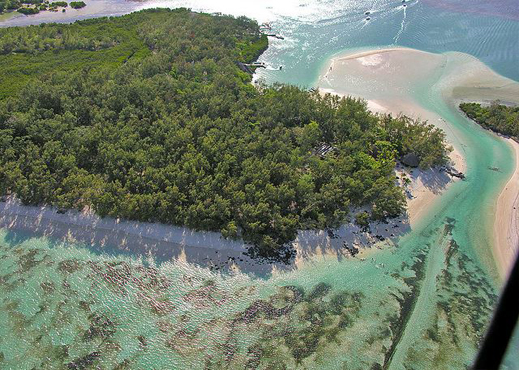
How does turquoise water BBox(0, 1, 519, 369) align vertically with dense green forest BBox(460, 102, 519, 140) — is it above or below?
below

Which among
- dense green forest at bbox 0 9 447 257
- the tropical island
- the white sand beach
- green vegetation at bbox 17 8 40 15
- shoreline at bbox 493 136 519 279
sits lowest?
shoreline at bbox 493 136 519 279

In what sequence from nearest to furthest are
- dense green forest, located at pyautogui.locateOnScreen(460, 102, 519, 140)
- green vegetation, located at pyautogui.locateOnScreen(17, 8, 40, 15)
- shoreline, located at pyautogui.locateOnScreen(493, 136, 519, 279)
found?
shoreline, located at pyautogui.locateOnScreen(493, 136, 519, 279) < dense green forest, located at pyautogui.locateOnScreen(460, 102, 519, 140) < green vegetation, located at pyautogui.locateOnScreen(17, 8, 40, 15)

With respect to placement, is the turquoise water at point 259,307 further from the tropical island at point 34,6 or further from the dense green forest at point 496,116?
the tropical island at point 34,6

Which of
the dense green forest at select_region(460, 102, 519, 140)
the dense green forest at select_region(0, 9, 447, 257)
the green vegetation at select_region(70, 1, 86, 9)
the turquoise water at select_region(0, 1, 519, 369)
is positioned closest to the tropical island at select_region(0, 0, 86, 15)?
the green vegetation at select_region(70, 1, 86, 9)

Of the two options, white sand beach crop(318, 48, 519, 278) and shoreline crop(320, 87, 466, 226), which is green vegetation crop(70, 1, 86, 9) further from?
shoreline crop(320, 87, 466, 226)

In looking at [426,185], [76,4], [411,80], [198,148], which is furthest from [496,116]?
[76,4]

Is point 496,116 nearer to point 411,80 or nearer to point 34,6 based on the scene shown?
point 411,80

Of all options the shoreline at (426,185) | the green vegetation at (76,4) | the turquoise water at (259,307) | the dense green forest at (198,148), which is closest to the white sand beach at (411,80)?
the shoreline at (426,185)
